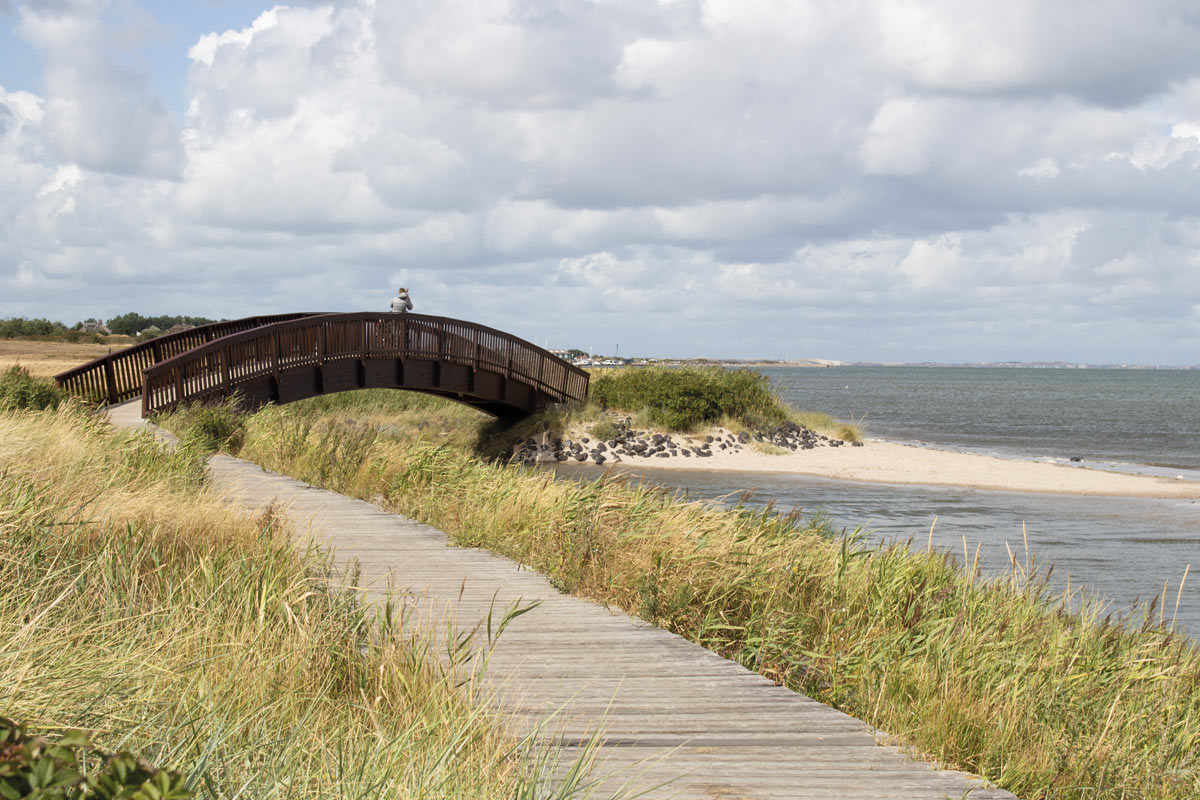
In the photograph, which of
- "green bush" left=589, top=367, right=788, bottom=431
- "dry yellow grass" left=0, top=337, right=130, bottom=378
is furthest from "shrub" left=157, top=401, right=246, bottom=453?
"dry yellow grass" left=0, top=337, right=130, bottom=378

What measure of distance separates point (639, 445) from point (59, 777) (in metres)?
27.4

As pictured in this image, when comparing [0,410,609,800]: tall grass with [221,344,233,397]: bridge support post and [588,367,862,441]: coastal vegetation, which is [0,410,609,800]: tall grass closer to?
[221,344,233,397]: bridge support post

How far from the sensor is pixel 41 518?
6.34 meters

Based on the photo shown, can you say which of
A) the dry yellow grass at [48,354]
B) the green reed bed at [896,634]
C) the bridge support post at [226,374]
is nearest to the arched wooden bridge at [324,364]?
the bridge support post at [226,374]

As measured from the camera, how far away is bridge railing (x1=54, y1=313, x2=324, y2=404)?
21.7 meters

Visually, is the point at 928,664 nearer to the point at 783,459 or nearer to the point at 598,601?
the point at 598,601

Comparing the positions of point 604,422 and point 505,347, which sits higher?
point 505,347

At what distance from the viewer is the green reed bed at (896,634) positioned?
199 inches

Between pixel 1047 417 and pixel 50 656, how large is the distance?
53460 mm

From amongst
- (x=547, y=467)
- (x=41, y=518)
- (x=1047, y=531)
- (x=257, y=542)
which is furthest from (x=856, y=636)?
(x=547, y=467)

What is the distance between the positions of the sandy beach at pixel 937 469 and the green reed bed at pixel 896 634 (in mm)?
15317

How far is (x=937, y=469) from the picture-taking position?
2644 centimetres

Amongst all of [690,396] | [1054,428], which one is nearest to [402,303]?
[690,396]

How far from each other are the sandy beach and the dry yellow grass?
26.9 m
